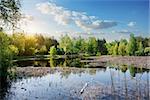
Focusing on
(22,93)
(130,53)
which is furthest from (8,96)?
(130,53)

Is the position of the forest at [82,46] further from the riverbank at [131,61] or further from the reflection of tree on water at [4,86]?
the reflection of tree on water at [4,86]

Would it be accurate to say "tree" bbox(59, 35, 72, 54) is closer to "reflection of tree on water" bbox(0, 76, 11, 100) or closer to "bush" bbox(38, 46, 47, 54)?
"bush" bbox(38, 46, 47, 54)

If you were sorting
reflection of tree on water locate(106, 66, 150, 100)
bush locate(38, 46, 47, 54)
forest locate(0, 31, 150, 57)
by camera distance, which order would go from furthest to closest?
bush locate(38, 46, 47, 54), forest locate(0, 31, 150, 57), reflection of tree on water locate(106, 66, 150, 100)

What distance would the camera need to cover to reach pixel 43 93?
13250mm

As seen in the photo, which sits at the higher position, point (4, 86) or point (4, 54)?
point (4, 54)

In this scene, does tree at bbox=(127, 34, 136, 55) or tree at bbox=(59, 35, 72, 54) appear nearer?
tree at bbox=(127, 34, 136, 55)

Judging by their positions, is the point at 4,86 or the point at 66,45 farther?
the point at 66,45

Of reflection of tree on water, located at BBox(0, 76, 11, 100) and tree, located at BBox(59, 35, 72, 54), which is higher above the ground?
tree, located at BBox(59, 35, 72, 54)

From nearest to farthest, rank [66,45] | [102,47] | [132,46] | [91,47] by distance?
[132,46], [66,45], [91,47], [102,47]

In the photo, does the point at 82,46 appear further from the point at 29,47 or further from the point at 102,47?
the point at 29,47

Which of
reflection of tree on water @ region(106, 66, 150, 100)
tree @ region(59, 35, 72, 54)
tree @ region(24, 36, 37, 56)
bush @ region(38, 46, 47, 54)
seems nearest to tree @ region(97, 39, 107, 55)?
tree @ region(59, 35, 72, 54)

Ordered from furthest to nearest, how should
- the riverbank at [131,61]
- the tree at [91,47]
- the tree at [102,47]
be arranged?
the tree at [102,47] → the tree at [91,47] → the riverbank at [131,61]

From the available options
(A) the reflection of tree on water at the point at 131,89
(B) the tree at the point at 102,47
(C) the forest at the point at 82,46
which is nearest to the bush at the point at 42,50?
(C) the forest at the point at 82,46

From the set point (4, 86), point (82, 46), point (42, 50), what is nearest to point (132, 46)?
point (82, 46)
